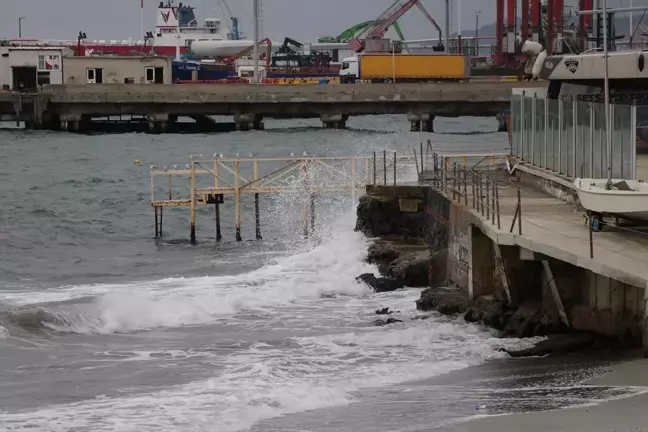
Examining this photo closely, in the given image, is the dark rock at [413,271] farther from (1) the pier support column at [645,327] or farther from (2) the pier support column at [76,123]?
(2) the pier support column at [76,123]

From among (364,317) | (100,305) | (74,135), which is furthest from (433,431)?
(74,135)

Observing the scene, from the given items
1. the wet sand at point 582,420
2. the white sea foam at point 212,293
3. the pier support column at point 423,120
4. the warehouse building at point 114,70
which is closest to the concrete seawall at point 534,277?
the wet sand at point 582,420

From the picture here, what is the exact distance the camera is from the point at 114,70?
98.1 meters

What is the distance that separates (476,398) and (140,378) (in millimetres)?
5170

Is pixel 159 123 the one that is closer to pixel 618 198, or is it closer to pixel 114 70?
pixel 114 70

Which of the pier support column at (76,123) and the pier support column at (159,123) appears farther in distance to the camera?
the pier support column at (76,123)

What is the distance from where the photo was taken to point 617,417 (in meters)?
15.0

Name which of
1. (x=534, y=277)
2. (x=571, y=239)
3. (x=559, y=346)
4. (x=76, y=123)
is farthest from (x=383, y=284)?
(x=76, y=123)

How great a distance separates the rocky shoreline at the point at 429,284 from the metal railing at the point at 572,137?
2762mm

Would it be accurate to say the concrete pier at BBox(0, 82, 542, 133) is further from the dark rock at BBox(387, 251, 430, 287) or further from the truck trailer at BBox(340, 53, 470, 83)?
the dark rock at BBox(387, 251, 430, 287)

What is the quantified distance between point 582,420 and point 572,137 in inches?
428

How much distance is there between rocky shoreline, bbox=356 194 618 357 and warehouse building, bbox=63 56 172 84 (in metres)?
67.6

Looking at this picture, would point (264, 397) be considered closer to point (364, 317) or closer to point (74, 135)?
point (364, 317)

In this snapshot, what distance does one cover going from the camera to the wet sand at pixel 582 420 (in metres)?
14.7
